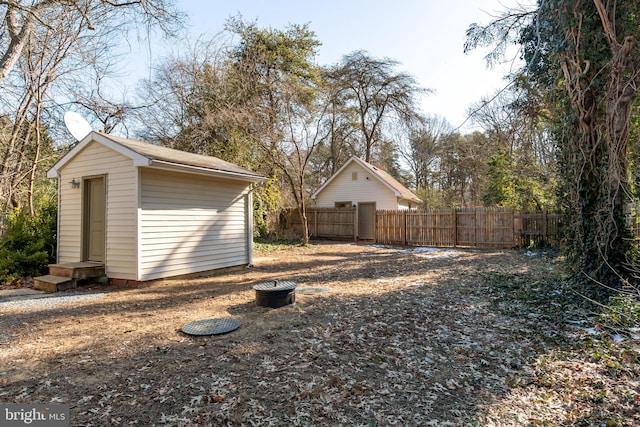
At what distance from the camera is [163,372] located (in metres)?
2.89

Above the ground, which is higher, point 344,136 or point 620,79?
point 344,136

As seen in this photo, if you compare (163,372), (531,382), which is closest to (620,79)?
(531,382)

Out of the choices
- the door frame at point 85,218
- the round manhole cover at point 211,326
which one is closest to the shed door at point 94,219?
the door frame at point 85,218

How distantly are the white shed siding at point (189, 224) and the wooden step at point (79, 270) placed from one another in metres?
1.13

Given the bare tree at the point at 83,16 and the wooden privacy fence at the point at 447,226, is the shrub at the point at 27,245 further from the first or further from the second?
the wooden privacy fence at the point at 447,226

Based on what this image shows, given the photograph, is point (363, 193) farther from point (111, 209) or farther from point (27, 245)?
point (27, 245)

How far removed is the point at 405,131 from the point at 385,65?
16.1 ft

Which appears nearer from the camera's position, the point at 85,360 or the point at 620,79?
the point at 85,360

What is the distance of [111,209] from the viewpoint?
6660 millimetres

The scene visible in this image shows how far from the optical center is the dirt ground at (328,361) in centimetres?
237

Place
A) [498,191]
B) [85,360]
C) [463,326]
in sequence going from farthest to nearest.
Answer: [498,191], [463,326], [85,360]

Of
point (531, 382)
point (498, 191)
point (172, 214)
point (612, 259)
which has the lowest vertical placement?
point (531, 382)

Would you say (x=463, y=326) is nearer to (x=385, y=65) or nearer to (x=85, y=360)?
(x=85, y=360)

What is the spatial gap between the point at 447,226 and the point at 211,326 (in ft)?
40.1
